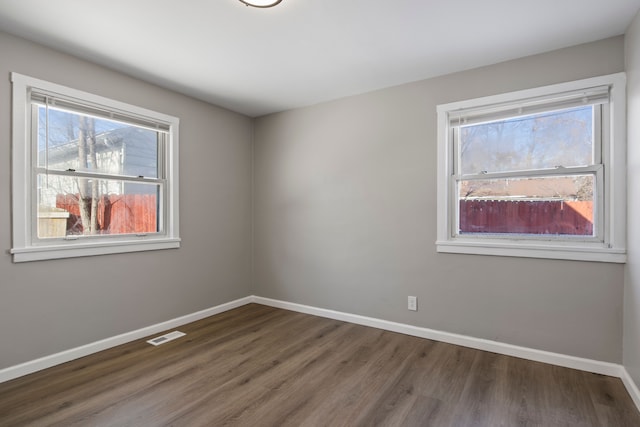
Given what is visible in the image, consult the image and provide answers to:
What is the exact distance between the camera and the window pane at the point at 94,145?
2.54m

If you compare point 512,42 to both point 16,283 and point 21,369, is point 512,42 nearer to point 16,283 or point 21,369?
point 16,283

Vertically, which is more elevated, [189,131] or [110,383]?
[189,131]

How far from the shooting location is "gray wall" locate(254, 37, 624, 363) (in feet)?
8.05

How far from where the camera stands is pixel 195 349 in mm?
2816

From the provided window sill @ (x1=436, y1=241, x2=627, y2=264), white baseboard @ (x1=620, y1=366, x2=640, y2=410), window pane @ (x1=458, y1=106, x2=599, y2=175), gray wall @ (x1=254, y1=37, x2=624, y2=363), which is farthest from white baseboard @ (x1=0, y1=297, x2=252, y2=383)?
white baseboard @ (x1=620, y1=366, x2=640, y2=410)

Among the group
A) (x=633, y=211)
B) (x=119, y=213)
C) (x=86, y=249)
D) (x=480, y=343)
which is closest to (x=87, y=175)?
(x=119, y=213)

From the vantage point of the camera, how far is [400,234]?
321 cm

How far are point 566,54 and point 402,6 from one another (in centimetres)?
147

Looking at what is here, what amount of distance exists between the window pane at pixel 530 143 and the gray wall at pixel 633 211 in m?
0.30

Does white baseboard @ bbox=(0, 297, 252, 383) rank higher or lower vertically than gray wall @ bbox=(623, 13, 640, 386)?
lower

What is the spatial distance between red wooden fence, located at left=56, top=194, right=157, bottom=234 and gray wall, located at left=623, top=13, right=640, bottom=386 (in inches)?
154

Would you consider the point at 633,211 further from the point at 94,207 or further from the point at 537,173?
the point at 94,207

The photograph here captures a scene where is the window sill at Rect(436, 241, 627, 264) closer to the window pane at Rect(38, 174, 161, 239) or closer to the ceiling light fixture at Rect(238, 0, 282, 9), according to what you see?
the ceiling light fixture at Rect(238, 0, 282, 9)

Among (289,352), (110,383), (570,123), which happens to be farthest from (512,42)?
(110,383)
